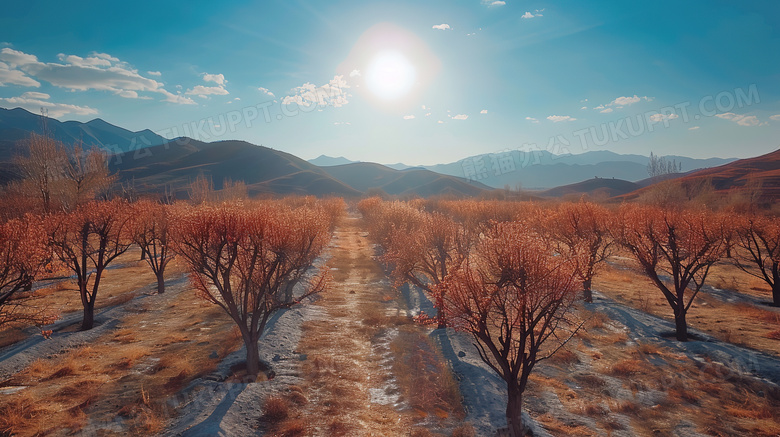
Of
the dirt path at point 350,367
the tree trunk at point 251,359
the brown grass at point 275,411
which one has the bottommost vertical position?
the dirt path at point 350,367

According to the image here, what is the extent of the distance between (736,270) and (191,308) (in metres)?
60.3

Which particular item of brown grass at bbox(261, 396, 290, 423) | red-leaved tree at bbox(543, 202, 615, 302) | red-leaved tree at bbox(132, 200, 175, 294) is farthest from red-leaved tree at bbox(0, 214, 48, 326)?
red-leaved tree at bbox(543, 202, 615, 302)

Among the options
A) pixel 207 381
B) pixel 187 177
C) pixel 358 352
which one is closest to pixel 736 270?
pixel 358 352

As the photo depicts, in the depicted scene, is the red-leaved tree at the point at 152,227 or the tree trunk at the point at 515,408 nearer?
the tree trunk at the point at 515,408

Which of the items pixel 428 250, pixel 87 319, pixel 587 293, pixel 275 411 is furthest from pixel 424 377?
pixel 87 319

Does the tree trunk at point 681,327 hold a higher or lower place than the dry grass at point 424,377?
higher

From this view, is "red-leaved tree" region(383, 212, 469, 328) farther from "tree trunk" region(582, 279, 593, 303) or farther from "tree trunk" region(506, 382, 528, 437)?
"tree trunk" region(582, 279, 593, 303)

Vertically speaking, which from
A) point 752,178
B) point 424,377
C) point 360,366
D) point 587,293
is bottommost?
point 360,366

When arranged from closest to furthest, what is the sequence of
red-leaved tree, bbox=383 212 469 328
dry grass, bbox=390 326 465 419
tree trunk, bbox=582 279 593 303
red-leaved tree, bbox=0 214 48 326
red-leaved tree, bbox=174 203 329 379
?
dry grass, bbox=390 326 465 419 < red-leaved tree, bbox=174 203 329 379 < red-leaved tree, bbox=0 214 48 326 < red-leaved tree, bbox=383 212 469 328 < tree trunk, bbox=582 279 593 303

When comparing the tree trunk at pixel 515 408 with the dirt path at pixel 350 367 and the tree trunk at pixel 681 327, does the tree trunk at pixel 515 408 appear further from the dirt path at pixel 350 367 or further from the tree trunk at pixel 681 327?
the tree trunk at pixel 681 327

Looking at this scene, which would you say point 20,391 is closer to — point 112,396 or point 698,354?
point 112,396

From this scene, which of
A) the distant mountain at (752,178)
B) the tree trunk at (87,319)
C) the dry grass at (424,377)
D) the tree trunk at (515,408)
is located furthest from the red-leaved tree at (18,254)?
the distant mountain at (752,178)

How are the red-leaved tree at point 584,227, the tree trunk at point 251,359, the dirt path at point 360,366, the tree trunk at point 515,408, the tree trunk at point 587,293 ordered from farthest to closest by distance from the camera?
1. the tree trunk at point 587,293
2. the red-leaved tree at point 584,227
3. the tree trunk at point 251,359
4. the dirt path at point 360,366
5. the tree trunk at point 515,408

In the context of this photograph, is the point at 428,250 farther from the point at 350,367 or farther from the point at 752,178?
the point at 752,178
